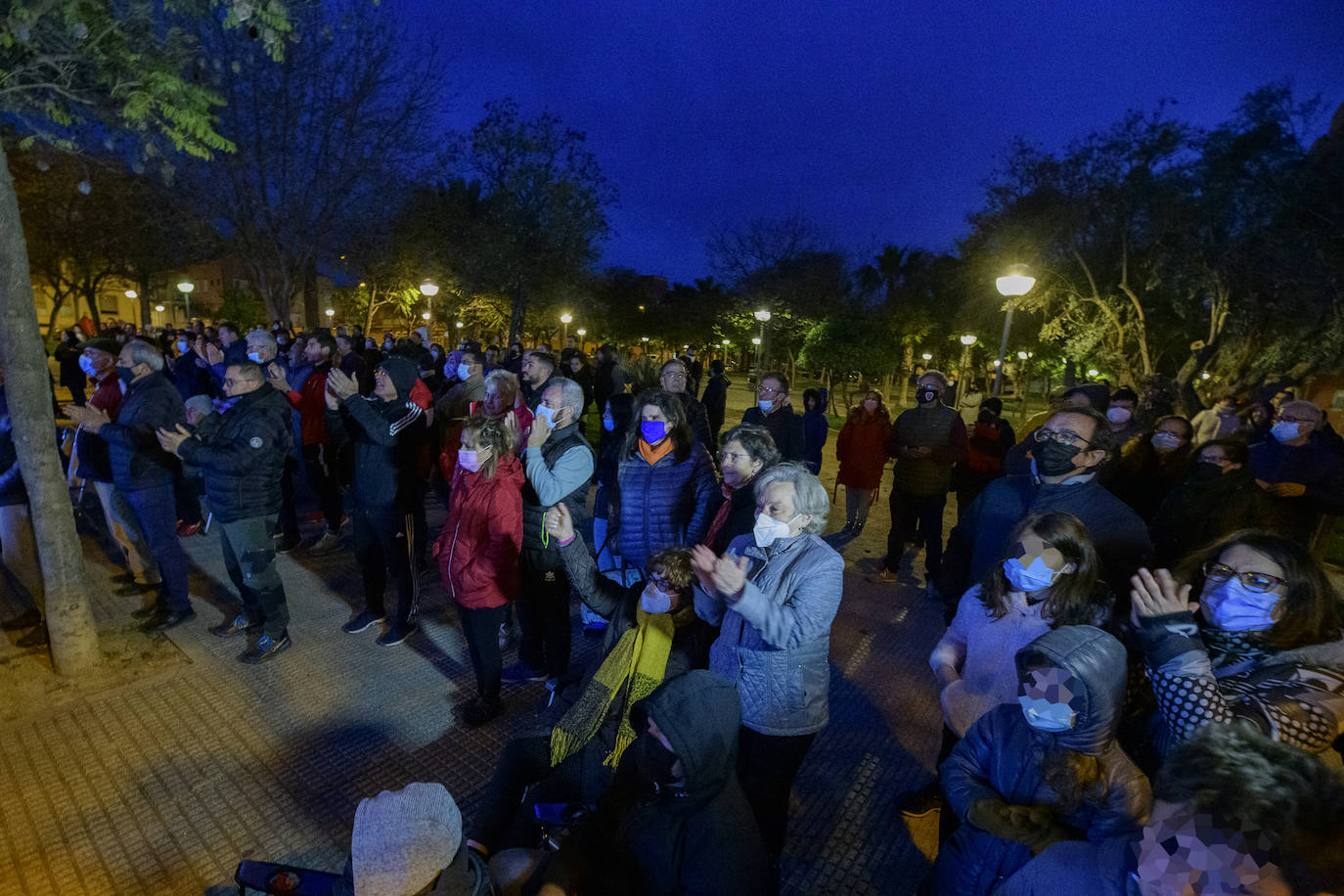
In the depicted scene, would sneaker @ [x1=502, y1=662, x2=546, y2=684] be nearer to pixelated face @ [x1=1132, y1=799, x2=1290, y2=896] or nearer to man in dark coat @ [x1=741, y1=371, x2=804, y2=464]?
man in dark coat @ [x1=741, y1=371, x2=804, y2=464]

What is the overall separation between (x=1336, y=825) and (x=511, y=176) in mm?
25121

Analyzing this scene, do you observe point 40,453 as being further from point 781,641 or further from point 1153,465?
point 1153,465

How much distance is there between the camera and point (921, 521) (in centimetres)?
656

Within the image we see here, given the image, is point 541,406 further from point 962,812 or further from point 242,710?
point 962,812

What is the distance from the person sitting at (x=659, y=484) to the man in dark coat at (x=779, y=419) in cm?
303

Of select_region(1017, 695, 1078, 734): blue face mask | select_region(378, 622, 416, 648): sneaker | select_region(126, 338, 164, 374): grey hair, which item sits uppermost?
select_region(126, 338, 164, 374): grey hair

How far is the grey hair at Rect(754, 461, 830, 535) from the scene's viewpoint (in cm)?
267

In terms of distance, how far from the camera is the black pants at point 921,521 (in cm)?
635

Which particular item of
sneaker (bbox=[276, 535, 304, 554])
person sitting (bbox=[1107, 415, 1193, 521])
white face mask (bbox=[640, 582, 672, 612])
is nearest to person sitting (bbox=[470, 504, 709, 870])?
white face mask (bbox=[640, 582, 672, 612])

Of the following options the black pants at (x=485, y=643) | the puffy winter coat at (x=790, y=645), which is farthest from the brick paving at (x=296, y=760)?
the puffy winter coat at (x=790, y=645)

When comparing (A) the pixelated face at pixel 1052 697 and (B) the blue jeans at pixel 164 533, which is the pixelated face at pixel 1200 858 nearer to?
(A) the pixelated face at pixel 1052 697

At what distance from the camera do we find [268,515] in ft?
15.1

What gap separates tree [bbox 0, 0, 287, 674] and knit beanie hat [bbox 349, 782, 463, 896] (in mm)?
3914

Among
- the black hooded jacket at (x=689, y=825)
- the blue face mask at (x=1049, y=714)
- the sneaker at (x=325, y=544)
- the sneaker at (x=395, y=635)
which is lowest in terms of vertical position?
the sneaker at (x=395, y=635)
